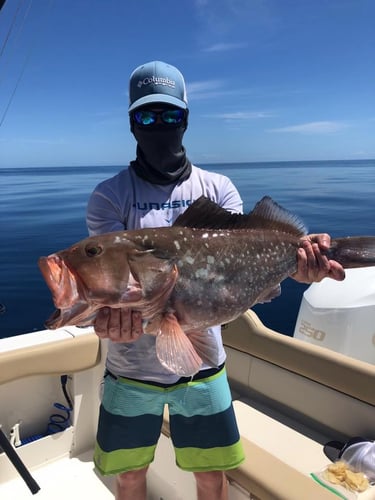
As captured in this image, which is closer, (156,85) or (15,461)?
(156,85)

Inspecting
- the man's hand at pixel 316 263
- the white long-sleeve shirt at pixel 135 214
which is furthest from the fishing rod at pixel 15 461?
the man's hand at pixel 316 263

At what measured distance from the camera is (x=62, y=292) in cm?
167

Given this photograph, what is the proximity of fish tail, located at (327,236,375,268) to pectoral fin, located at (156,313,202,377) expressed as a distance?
95cm

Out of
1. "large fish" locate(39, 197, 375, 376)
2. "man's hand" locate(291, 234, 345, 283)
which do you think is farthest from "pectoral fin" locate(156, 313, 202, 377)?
"man's hand" locate(291, 234, 345, 283)

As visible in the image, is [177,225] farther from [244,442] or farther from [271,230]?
[244,442]

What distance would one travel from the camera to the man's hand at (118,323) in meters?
1.85

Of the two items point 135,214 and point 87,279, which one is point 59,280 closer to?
point 87,279

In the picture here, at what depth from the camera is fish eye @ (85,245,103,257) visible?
179 centimetres

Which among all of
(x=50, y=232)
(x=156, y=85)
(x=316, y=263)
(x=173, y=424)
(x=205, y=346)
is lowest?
(x=50, y=232)

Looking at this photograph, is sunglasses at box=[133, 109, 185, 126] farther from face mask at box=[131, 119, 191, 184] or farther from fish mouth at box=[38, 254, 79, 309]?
fish mouth at box=[38, 254, 79, 309]

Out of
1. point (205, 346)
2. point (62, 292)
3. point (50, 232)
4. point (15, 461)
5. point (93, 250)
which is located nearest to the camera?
point (62, 292)

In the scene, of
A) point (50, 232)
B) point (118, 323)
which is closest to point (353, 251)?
point (118, 323)

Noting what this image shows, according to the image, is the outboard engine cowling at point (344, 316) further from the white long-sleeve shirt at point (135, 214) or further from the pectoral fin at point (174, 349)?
the pectoral fin at point (174, 349)

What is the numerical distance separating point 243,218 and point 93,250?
870 mm
